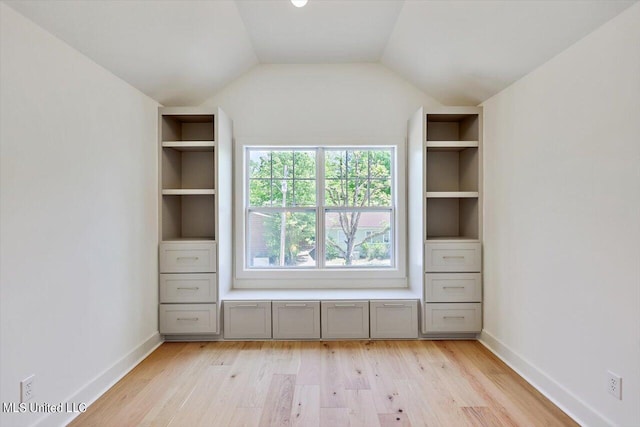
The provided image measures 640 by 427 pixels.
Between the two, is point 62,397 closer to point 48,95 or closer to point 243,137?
point 48,95

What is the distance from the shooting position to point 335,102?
11.5 feet

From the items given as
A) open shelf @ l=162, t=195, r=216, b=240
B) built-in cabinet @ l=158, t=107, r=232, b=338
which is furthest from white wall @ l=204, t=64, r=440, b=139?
open shelf @ l=162, t=195, r=216, b=240

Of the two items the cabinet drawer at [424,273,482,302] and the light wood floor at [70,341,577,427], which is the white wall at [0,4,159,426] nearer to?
the light wood floor at [70,341,577,427]

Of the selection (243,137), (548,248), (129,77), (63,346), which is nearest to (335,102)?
(243,137)

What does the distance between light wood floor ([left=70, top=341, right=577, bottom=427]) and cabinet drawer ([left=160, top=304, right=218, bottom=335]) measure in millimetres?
148

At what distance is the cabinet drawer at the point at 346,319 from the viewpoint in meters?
3.13

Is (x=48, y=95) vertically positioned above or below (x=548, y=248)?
above

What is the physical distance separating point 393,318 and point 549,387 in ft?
4.13

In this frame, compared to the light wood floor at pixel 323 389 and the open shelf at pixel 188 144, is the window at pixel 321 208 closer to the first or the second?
the open shelf at pixel 188 144

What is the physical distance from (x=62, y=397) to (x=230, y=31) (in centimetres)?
277

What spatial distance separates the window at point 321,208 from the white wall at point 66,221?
119cm

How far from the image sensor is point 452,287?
10.3ft

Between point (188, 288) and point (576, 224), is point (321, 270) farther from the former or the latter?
point (576, 224)

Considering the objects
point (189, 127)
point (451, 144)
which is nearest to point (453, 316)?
point (451, 144)
